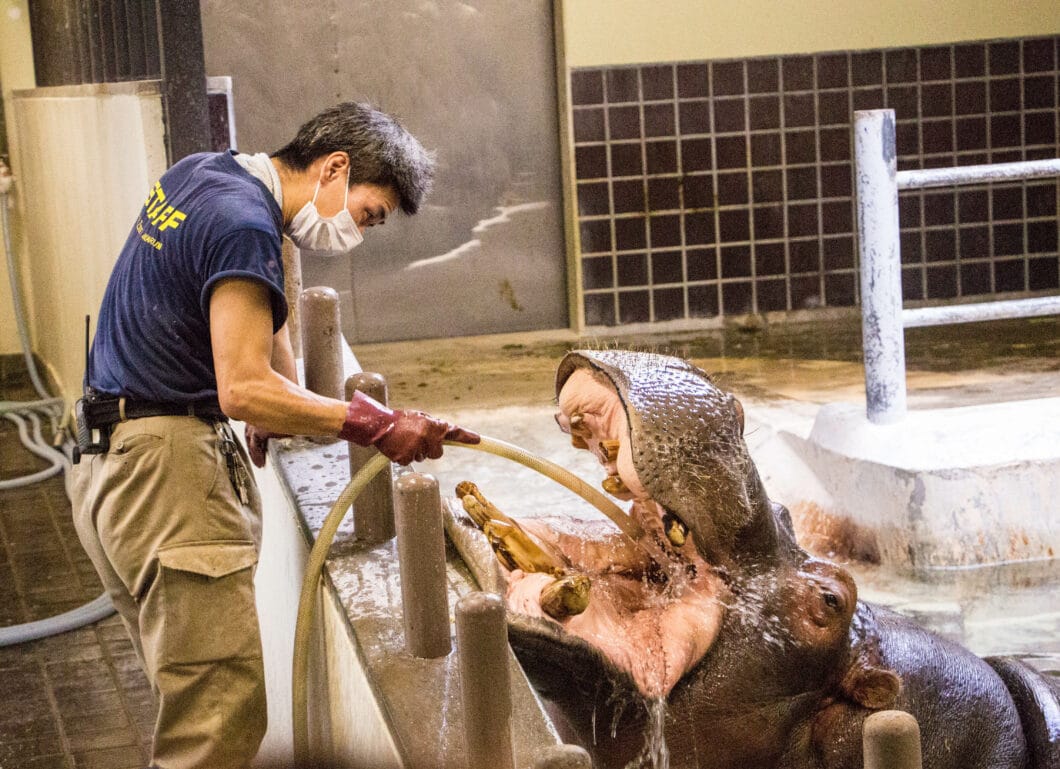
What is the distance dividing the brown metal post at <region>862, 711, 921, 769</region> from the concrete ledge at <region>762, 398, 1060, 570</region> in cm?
360

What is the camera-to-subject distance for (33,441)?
25.4 ft

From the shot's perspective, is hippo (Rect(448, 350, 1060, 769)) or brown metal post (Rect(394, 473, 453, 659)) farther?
brown metal post (Rect(394, 473, 453, 659))

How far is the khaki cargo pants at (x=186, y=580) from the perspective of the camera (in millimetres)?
3080

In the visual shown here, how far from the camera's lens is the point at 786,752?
246 centimetres

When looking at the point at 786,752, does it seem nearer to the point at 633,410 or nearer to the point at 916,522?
the point at 633,410

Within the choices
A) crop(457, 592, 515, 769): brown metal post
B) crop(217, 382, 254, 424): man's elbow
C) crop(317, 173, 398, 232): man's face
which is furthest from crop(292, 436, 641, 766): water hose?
crop(457, 592, 515, 769): brown metal post

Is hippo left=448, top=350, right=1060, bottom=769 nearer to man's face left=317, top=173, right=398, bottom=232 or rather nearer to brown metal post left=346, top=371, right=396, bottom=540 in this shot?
brown metal post left=346, top=371, right=396, bottom=540

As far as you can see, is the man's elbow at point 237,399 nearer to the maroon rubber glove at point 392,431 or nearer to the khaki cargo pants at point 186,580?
the maroon rubber glove at point 392,431

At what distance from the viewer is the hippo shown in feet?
7.29

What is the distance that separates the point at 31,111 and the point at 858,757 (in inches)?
285

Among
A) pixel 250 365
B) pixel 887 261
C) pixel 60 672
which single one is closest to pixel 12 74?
pixel 60 672

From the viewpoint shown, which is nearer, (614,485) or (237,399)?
(614,485)

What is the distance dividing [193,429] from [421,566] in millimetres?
975

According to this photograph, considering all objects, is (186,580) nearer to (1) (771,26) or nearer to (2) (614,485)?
(2) (614,485)
